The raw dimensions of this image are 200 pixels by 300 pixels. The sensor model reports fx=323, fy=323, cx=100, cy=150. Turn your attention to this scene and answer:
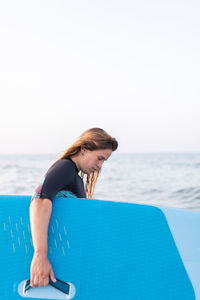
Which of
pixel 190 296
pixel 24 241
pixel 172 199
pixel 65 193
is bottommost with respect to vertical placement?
pixel 172 199

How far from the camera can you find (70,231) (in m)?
1.37

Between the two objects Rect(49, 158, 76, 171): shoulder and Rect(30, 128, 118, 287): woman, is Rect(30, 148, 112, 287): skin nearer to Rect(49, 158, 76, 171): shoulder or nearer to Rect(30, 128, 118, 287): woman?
Rect(30, 128, 118, 287): woman

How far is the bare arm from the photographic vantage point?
1216 mm

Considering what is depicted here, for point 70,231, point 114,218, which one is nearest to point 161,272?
point 114,218

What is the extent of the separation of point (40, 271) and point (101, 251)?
259mm

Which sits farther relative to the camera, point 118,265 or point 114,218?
point 114,218

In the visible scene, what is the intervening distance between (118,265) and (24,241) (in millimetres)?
396

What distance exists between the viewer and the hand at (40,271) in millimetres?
1206

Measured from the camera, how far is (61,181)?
1375mm

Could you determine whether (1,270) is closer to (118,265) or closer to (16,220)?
(16,220)

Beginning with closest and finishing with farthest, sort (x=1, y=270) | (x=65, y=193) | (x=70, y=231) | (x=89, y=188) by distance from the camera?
(x=1, y=270) < (x=70, y=231) < (x=65, y=193) < (x=89, y=188)

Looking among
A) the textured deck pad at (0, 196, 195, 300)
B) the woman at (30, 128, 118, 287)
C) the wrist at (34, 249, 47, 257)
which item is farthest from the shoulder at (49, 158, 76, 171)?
the wrist at (34, 249, 47, 257)

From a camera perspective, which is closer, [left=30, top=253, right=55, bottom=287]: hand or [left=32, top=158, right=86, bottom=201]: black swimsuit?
[left=30, top=253, right=55, bottom=287]: hand

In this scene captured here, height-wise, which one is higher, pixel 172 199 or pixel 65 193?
pixel 65 193
